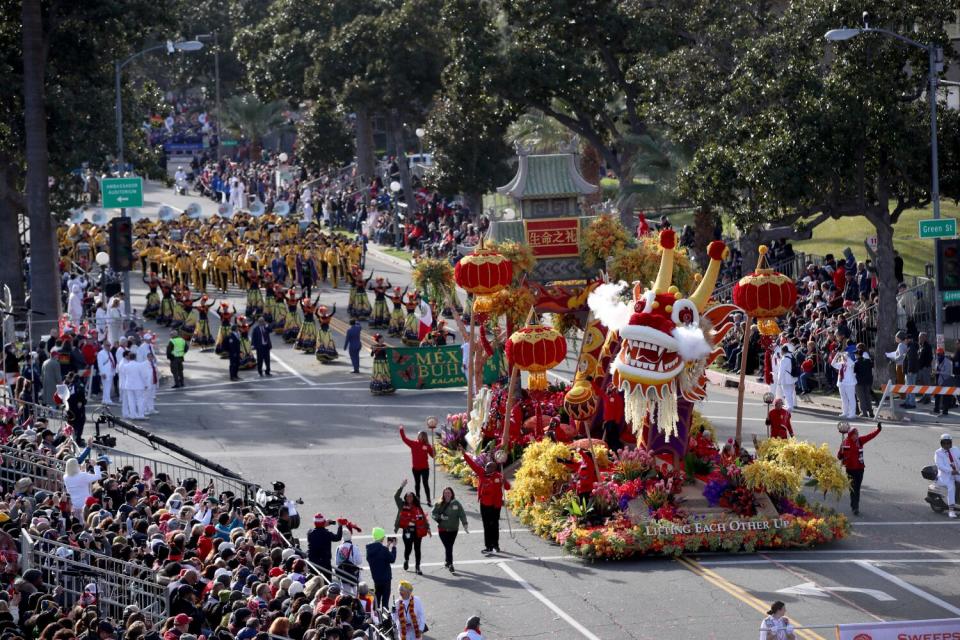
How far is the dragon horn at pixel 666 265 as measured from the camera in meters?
22.8

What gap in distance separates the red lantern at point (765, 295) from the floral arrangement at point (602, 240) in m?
3.66

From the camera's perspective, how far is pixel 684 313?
22.5 m

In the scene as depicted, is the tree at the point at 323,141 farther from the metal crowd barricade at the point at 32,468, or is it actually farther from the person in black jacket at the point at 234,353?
the metal crowd barricade at the point at 32,468

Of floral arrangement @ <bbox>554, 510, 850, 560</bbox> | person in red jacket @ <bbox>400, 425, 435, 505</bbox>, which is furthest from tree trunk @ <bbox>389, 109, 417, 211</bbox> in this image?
floral arrangement @ <bbox>554, 510, 850, 560</bbox>

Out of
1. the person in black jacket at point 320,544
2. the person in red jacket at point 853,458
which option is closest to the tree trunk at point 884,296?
the person in red jacket at point 853,458

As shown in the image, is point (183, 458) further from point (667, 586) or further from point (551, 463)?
point (667, 586)

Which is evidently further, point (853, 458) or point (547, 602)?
point (853, 458)

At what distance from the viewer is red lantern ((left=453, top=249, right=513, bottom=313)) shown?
85.5 feet

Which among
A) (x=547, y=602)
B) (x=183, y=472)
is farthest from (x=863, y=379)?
(x=183, y=472)

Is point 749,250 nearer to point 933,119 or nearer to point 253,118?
point 933,119

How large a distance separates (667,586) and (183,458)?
10.5 meters

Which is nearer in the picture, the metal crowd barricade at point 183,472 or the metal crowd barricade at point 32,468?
the metal crowd barricade at point 32,468

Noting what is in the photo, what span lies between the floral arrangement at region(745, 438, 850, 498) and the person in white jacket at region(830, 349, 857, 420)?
796cm

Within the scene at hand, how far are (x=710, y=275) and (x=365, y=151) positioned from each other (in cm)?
4247
